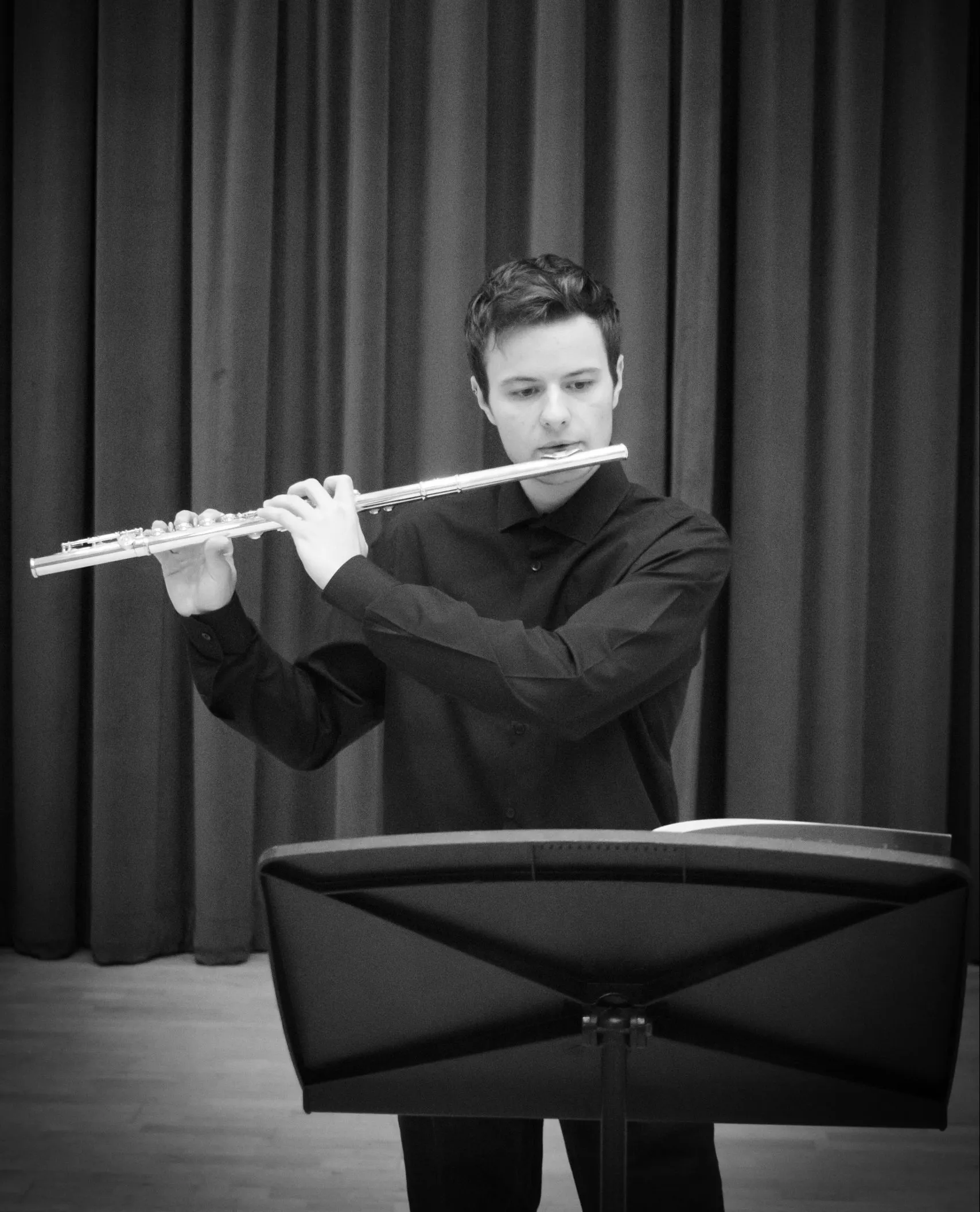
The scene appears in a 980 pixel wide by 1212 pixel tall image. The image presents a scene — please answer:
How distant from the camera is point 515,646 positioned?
4.67 feet

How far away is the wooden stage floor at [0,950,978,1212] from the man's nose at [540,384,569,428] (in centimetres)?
141

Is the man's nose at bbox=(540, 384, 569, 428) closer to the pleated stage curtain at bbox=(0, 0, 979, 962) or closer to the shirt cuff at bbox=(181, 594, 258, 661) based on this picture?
the shirt cuff at bbox=(181, 594, 258, 661)

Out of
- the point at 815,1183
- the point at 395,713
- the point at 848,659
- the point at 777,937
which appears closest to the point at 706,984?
the point at 777,937

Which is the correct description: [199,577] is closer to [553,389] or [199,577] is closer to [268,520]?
[268,520]

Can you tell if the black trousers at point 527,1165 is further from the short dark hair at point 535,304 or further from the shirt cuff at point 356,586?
the short dark hair at point 535,304

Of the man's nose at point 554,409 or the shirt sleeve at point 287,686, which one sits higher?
the man's nose at point 554,409

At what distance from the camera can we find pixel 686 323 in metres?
3.21

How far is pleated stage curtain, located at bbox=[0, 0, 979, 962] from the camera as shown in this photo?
126 inches

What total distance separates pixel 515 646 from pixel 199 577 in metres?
0.44

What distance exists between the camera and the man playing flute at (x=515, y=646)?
1.45 meters

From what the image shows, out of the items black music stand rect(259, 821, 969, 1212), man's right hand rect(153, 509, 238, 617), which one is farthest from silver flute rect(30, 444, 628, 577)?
black music stand rect(259, 821, 969, 1212)

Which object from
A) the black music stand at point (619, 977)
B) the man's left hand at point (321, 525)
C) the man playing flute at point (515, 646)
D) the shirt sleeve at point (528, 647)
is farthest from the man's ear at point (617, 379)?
the black music stand at point (619, 977)

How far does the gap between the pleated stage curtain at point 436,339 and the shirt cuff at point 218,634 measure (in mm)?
1676

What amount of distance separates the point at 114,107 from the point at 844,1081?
3.01 m
